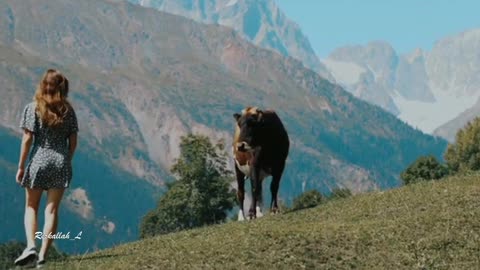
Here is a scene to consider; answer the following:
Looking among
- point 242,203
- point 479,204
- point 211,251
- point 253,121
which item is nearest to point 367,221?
point 479,204

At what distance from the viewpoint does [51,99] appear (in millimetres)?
17469

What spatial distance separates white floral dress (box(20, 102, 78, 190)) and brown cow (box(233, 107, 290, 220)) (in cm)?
903

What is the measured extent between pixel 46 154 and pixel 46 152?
4cm

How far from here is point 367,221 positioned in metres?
20.8

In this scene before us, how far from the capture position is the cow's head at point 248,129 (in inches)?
1033

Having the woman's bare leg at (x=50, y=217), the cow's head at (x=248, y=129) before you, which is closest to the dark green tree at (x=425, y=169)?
the cow's head at (x=248, y=129)

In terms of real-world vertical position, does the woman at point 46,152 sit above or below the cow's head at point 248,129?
below

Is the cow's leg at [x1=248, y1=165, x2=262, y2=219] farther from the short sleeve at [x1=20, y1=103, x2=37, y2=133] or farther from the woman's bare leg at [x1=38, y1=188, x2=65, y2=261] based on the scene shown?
the short sleeve at [x1=20, y1=103, x2=37, y2=133]

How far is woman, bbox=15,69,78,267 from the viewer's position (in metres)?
17.5

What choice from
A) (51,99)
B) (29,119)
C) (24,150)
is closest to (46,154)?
(24,150)

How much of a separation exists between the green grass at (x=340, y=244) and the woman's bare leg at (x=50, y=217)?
41 cm

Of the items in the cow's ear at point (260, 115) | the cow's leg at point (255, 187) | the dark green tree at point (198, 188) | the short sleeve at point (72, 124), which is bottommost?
the short sleeve at point (72, 124)

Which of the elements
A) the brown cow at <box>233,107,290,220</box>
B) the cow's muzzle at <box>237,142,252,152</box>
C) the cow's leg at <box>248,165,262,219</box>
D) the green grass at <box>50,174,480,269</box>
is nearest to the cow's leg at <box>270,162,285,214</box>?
the brown cow at <box>233,107,290,220</box>

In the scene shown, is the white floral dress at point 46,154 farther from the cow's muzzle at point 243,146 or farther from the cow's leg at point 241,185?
the cow's leg at point 241,185
